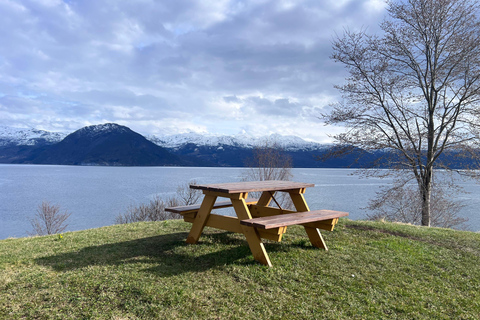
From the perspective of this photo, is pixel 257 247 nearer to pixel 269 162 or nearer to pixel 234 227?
pixel 234 227

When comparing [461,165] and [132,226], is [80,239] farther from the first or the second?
[461,165]

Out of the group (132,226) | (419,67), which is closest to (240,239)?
(132,226)

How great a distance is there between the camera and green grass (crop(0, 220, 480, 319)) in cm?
339

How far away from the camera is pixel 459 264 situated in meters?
5.34

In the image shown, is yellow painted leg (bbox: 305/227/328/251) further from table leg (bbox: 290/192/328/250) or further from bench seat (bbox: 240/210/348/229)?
bench seat (bbox: 240/210/348/229)

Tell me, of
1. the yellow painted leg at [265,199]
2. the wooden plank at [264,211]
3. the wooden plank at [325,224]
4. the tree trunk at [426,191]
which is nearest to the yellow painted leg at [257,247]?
the wooden plank at [325,224]

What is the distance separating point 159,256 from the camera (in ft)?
16.9

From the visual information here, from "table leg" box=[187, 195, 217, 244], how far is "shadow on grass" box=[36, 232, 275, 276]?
0.17 meters

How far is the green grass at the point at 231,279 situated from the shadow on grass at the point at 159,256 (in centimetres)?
2

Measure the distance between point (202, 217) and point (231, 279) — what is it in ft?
5.57

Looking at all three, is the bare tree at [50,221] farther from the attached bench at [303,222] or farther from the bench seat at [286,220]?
the bench seat at [286,220]

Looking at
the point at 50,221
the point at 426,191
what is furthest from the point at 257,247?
the point at 50,221

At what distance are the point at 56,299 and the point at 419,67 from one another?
15.4 metres

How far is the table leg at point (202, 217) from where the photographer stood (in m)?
5.53
